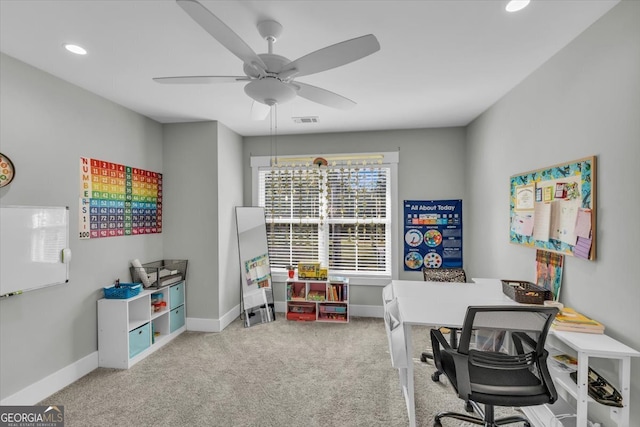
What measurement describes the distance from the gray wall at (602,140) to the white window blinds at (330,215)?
5.78 ft

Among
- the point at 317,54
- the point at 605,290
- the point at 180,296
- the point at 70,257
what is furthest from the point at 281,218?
the point at 605,290

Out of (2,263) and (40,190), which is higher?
(40,190)

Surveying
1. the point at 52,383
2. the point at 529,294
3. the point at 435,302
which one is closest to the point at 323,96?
the point at 435,302

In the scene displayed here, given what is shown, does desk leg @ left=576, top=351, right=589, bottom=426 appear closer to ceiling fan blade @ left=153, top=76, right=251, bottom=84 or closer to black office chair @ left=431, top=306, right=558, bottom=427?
black office chair @ left=431, top=306, right=558, bottom=427

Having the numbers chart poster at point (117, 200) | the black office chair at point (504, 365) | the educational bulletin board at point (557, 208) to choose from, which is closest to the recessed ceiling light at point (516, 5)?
the educational bulletin board at point (557, 208)

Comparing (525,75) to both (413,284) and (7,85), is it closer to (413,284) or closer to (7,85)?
(413,284)

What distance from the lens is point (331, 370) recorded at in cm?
278

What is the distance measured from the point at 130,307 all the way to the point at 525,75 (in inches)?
170

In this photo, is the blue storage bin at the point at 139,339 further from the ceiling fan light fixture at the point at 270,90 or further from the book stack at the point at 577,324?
the book stack at the point at 577,324

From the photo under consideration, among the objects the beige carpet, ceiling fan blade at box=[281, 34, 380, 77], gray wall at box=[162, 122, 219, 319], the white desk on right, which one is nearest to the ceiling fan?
ceiling fan blade at box=[281, 34, 380, 77]

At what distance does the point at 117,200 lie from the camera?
312 cm

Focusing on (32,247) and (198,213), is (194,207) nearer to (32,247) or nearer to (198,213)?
(198,213)

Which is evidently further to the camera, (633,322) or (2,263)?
(2,263)

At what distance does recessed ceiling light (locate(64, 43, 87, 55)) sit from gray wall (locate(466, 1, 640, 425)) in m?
3.27
